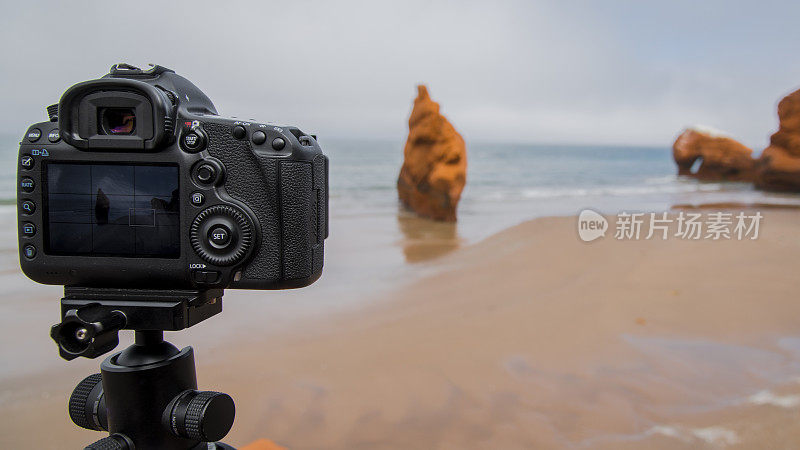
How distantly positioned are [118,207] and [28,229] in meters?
0.17

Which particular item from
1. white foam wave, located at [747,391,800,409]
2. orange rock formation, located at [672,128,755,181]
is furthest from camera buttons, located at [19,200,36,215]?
orange rock formation, located at [672,128,755,181]

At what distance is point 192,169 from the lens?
0.93m

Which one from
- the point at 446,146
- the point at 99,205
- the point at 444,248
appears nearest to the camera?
the point at 99,205

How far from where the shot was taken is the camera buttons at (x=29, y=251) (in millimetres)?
944

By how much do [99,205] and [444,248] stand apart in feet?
15.6

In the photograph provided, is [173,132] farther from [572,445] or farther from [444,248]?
[444,248]

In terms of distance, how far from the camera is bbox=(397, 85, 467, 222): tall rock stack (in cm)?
745

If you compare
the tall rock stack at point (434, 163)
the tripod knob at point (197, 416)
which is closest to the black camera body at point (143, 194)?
the tripod knob at point (197, 416)

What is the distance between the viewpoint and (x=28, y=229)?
94 cm

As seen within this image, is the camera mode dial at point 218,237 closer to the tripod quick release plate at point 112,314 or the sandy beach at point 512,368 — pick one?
the tripod quick release plate at point 112,314

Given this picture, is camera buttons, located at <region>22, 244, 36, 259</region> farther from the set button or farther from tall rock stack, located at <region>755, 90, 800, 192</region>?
tall rock stack, located at <region>755, 90, 800, 192</region>

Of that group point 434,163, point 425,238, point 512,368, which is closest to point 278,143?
point 512,368

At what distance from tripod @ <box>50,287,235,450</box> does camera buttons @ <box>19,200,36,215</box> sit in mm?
150

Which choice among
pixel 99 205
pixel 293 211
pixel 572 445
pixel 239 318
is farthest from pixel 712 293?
pixel 99 205
